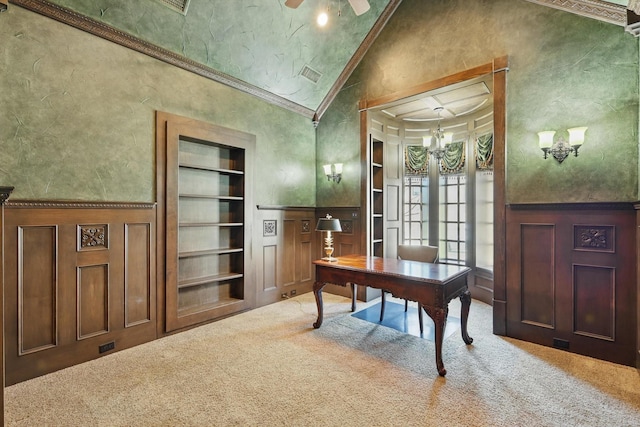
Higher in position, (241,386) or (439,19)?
(439,19)

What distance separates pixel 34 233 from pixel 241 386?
6.91 feet

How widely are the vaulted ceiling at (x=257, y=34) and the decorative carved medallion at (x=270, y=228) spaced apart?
1.77 m

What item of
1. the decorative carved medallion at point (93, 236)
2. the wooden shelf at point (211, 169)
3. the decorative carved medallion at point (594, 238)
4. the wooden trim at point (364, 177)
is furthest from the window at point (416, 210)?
the decorative carved medallion at point (93, 236)

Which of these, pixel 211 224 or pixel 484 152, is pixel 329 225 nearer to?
pixel 211 224

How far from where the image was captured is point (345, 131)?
4.77m

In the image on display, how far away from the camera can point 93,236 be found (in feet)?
9.08

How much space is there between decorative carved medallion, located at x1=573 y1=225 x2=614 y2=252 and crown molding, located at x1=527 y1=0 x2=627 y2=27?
1.78 m

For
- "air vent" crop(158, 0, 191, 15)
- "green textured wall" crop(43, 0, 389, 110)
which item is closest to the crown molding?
"green textured wall" crop(43, 0, 389, 110)

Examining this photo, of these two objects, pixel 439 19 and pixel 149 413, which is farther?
pixel 439 19

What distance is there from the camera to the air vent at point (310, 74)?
4.35 meters

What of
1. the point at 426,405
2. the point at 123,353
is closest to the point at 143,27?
the point at 123,353

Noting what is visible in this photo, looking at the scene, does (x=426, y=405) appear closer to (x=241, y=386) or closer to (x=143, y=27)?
(x=241, y=386)

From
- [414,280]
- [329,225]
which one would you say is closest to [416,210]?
[329,225]

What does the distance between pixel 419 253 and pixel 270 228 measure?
6.90 feet
